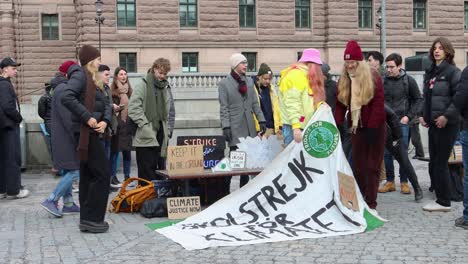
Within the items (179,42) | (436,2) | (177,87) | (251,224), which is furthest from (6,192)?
(436,2)

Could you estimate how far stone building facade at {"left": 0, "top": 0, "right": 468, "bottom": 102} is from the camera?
120 ft

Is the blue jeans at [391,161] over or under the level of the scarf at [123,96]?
under

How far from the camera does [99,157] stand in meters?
6.96

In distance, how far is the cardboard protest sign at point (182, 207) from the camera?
303 inches

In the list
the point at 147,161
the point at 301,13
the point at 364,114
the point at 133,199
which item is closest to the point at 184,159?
the point at 133,199

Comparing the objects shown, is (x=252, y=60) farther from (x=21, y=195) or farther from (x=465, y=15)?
(x=21, y=195)

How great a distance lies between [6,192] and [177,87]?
54.9 ft

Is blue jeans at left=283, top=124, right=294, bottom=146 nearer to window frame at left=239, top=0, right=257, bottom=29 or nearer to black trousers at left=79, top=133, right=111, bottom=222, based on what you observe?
black trousers at left=79, top=133, right=111, bottom=222

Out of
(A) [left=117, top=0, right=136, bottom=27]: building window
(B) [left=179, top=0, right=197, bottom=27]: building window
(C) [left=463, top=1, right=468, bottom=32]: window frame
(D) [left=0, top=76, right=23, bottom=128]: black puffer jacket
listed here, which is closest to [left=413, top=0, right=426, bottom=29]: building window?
(C) [left=463, top=1, right=468, bottom=32]: window frame

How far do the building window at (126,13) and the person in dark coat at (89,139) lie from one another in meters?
30.3

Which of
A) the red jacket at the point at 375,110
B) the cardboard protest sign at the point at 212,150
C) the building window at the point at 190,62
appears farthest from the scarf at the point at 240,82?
the building window at the point at 190,62

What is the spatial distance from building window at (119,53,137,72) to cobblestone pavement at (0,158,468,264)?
29.2 m

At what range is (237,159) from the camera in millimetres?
8273

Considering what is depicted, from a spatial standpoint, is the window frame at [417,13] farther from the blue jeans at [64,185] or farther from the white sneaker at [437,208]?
the blue jeans at [64,185]
